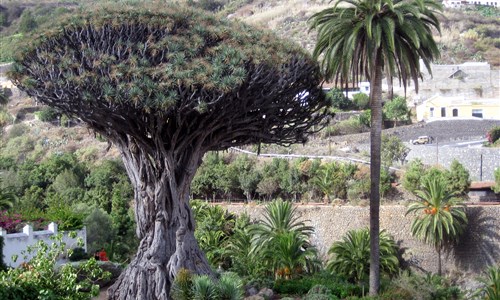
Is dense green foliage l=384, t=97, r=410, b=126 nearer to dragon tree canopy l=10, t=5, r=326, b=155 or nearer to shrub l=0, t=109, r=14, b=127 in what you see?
shrub l=0, t=109, r=14, b=127

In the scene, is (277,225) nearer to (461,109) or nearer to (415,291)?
(415,291)

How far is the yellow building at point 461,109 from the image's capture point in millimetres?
53688

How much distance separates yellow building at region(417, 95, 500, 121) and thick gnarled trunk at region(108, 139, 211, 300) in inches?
1385

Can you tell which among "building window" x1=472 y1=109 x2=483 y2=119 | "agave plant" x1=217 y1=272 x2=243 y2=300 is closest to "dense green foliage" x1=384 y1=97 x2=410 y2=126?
"building window" x1=472 y1=109 x2=483 y2=119

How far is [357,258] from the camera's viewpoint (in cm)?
2838

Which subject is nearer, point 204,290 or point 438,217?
point 204,290

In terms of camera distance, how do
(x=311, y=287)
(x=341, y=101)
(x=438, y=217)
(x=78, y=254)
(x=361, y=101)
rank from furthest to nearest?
(x=361, y=101) → (x=341, y=101) → (x=438, y=217) → (x=78, y=254) → (x=311, y=287)

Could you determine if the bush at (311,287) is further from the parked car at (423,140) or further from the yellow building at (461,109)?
the yellow building at (461,109)

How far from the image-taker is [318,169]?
39938 millimetres

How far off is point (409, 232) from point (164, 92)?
16.5m

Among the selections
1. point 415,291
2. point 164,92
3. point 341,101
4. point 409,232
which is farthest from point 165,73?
point 341,101

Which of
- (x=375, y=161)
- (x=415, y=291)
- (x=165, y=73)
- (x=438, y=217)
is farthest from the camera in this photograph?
(x=438, y=217)

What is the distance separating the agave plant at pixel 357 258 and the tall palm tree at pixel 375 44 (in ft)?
17.7

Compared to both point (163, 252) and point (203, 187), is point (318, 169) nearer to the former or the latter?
point (203, 187)
